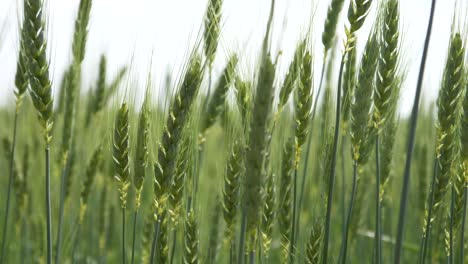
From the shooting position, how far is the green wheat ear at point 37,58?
2273 mm

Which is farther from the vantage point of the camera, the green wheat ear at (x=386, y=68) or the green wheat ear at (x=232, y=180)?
Answer: the green wheat ear at (x=386, y=68)

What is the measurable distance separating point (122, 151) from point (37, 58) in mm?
412

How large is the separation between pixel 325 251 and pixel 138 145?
663 mm

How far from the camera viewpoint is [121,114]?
7.41 ft

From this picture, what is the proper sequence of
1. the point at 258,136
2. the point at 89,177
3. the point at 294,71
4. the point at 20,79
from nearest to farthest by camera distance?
the point at 258,136 < the point at 294,71 < the point at 20,79 < the point at 89,177

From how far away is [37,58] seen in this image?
7.48 feet

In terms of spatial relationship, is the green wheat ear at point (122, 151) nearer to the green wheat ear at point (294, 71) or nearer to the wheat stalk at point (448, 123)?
the green wheat ear at point (294, 71)

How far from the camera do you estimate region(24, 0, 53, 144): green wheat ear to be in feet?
7.46

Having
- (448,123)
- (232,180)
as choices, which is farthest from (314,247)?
(448,123)

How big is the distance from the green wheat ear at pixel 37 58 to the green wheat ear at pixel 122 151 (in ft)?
0.82

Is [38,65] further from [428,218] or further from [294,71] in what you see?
[428,218]

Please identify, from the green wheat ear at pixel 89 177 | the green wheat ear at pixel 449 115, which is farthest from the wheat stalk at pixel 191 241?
the green wheat ear at pixel 89 177

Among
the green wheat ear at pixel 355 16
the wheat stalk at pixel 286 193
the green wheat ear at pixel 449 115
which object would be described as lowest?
the wheat stalk at pixel 286 193

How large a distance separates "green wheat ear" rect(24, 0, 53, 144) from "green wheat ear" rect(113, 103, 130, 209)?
0.25 meters
